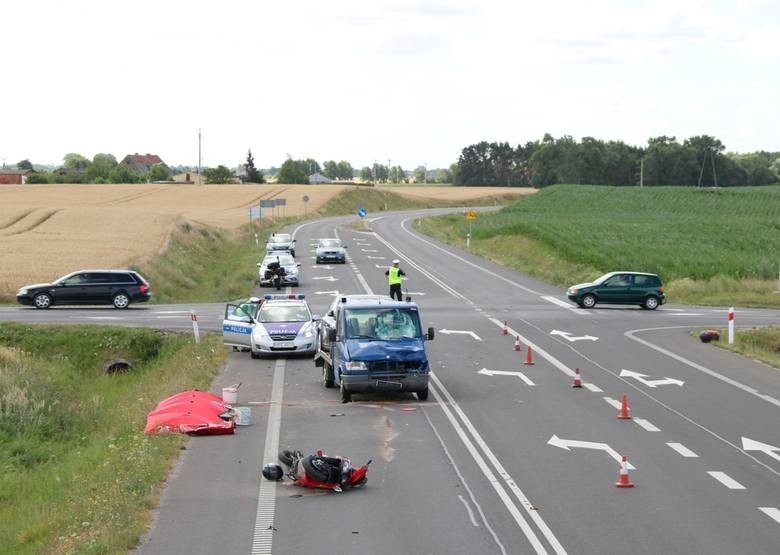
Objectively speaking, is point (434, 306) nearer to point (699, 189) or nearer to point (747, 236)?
point (747, 236)

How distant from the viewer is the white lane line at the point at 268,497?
12.3 m

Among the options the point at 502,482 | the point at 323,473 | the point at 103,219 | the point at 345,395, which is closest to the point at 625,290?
the point at 345,395

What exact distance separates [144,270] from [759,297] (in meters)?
26.1

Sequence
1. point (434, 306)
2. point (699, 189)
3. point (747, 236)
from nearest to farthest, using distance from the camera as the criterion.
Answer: point (434, 306) → point (747, 236) → point (699, 189)

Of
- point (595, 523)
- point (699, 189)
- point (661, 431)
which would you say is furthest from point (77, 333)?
point (699, 189)

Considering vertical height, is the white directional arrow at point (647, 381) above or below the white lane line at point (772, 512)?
below

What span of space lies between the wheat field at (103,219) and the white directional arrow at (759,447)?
3224 centimetres

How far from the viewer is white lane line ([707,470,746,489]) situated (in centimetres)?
1512

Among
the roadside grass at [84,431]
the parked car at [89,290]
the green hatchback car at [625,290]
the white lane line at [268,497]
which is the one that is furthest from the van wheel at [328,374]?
the green hatchback car at [625,290]

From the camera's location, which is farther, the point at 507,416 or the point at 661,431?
the point at 507,416

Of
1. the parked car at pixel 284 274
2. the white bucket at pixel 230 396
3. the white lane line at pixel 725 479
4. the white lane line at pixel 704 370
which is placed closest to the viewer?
the white lane line at pixel 725 479

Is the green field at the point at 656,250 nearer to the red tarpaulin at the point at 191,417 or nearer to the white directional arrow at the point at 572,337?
the white directional arrow at the point at 572,337

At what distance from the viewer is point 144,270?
50.7m

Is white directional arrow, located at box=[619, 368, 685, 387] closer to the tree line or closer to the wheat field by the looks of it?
the wheat field
